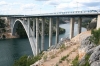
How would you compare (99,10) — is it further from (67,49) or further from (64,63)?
(64,63)

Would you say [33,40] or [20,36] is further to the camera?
[20,36]

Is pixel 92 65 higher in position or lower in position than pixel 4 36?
higher

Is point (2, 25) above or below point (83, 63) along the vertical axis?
below

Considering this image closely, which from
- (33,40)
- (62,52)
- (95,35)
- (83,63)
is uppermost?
(95,35)

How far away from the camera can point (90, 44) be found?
53.7ft

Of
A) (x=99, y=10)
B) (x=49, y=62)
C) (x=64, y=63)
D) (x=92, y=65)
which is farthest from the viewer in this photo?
(x=99, y=10)

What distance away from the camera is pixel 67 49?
80.9 ft

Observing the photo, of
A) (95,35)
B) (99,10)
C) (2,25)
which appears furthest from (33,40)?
(2,25)

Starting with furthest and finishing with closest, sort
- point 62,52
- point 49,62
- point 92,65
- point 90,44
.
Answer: point 62,52 < point 49,62 < point 90,44 < point 92,65

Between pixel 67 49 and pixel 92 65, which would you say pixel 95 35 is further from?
pixel 67 49

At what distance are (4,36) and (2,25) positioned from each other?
1297 centimetres

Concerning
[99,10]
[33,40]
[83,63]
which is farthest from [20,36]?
[83,63]

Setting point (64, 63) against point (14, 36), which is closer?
point (64, 63)

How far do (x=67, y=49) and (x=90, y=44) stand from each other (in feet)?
27.7
